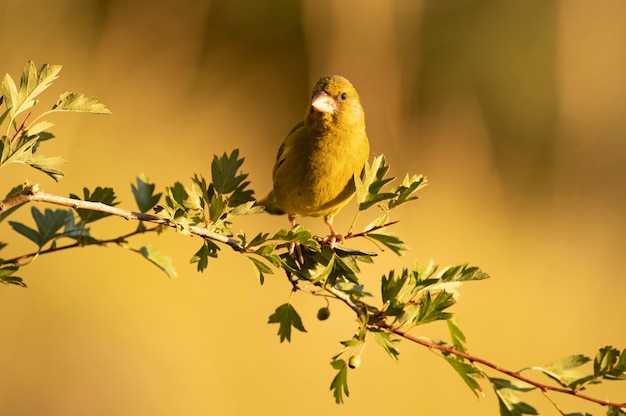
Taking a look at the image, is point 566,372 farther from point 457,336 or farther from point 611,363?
point 457,336

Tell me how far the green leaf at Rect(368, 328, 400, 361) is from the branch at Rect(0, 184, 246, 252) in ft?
0.88

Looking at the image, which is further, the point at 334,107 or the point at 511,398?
the point at 334,107

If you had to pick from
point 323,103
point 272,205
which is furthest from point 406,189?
point 272,205

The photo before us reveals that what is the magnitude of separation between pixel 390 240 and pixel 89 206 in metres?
0.53

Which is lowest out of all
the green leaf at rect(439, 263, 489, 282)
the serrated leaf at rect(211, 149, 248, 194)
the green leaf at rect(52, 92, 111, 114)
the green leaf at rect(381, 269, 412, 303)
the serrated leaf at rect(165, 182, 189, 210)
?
the green leaf at rect(381, 269, 412, 303)

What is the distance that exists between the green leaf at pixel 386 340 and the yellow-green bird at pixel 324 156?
67cm

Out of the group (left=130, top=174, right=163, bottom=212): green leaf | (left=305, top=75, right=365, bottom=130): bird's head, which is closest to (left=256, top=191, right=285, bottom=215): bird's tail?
(left=305, top=75, right=365, bottom=130): bird's head

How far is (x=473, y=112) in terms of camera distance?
627 centimetres

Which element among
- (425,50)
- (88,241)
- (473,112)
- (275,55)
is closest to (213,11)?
(275,55)

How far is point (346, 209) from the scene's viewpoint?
548 cm

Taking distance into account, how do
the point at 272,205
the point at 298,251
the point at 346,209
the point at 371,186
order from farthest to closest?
the point at 346,209 < the point at 272,205 < the point at 298,251 < the point at 371,186

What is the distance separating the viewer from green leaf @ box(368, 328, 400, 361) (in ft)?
4.20

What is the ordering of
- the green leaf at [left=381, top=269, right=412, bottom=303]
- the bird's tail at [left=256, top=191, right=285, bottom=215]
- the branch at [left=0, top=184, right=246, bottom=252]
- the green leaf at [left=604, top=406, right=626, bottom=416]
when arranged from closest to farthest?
the branch at [left=0, top=184, right=246, bottom=252] < the green leaf at [left=604, top=406, right=626, bottom=416] < the green leaf at [left=381, top=269, right=412, bottom=303] < the bird's tail at [left=256, top=191, right=285, bottom=215]

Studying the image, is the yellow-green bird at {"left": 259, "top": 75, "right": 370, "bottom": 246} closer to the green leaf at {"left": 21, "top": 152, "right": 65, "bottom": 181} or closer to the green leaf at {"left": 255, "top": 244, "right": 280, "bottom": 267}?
the green leaf at {"left": 255, "top": 244, "right": 280, "bottom": 267}
